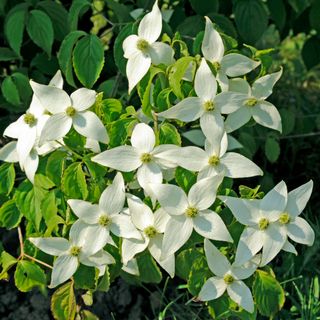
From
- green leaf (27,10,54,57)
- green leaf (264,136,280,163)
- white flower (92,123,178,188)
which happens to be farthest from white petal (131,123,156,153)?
green leaf (264,136,280,163)

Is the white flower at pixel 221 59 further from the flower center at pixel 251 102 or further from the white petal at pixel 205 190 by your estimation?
the white petal at pixel 205 190

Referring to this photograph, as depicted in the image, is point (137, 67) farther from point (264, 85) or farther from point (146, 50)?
point (264, 85)

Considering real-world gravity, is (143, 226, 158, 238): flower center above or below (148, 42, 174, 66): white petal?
Result: below

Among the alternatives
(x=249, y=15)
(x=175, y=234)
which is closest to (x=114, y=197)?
(x=175, y=234)

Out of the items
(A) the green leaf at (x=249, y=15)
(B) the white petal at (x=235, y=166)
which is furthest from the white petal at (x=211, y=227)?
(A) the green leaf at (x=249, y=15)

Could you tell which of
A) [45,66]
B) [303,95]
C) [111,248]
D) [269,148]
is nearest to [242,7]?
[269,148]

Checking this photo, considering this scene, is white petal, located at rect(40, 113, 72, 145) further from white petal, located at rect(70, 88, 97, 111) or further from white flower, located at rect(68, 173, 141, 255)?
white flower, located at rect(68, 173, 141, 255)

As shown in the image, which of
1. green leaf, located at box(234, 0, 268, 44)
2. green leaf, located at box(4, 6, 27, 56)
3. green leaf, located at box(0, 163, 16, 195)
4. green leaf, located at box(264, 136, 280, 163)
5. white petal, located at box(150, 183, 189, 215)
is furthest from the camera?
green leaf, located at box(264, 136, 280, 163)
